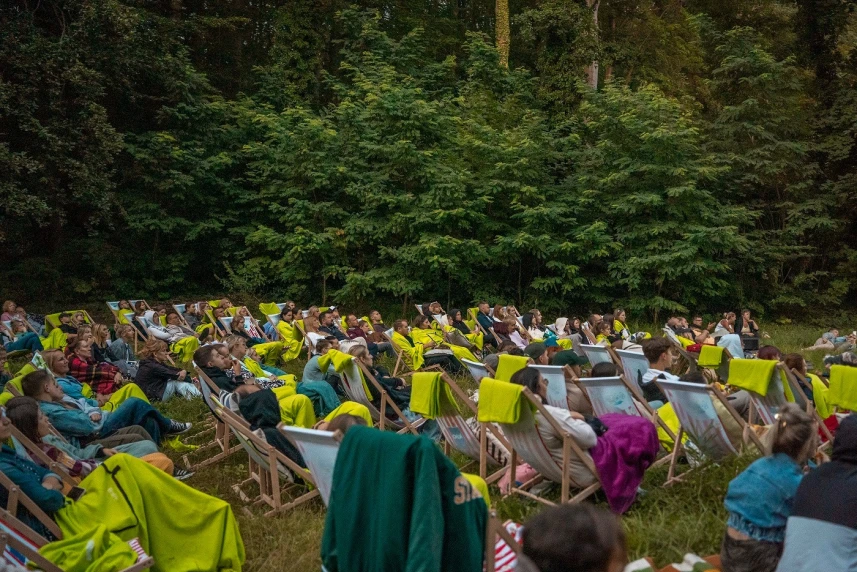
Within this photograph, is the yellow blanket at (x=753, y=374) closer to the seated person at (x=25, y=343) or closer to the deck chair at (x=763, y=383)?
the deck chair at (x=763, y=383)

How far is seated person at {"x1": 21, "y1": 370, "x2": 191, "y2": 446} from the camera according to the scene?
6.14 metres

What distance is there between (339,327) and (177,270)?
897 cm

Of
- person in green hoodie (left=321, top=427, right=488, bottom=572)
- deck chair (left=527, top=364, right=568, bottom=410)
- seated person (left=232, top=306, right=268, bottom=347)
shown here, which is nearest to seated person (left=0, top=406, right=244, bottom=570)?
person in green hoodie (left=321, top=427, right=488, bottom=572)

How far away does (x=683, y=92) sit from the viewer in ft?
77.9

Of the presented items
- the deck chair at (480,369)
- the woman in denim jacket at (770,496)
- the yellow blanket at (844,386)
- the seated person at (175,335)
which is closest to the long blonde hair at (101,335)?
the seated person at (175,335)

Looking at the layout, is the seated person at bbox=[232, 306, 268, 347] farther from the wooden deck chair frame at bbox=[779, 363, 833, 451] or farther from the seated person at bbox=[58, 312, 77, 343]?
the wooden deck chair frame at bbox=[779, 363, 833, 451]

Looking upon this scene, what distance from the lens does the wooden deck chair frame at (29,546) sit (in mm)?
3486

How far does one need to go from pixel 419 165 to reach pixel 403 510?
16.2m

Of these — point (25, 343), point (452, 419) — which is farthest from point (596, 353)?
point (25, 343)

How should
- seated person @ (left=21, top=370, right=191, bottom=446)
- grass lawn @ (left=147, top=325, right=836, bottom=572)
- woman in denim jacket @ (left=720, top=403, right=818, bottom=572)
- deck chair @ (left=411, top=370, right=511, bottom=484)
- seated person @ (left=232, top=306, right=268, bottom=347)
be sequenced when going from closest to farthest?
woman in denim jacket @ (left=720, top=403, right=818, bottom=572) → grass lawn @ (left=147, top=325, right=836, bottom=572) → deck chair @ (left=411, top=370, right=511, bottom=484) → seated person @ (left=21, top=370, right=191, bottom=446) → seated person @ (left=232, top=306, right=268, bottom=347)

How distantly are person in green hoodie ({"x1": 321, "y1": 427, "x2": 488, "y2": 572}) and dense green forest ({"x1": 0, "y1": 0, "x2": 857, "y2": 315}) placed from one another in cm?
1470

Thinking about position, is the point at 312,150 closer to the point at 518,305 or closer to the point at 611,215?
the point at 518,305

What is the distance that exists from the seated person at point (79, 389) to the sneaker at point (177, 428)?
0.37m

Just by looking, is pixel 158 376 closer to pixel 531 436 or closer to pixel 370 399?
pixel 370 399
